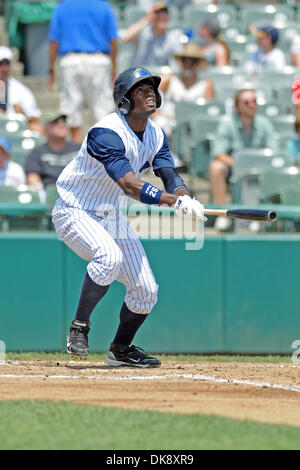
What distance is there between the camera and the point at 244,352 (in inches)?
316

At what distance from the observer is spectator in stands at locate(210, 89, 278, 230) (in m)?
9.52

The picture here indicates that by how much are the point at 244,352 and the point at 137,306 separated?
6.86 feet

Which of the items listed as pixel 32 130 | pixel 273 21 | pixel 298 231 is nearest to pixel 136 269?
pixel 298 231

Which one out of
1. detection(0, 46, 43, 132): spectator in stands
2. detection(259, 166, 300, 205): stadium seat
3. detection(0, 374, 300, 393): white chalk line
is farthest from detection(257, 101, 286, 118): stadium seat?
detection(0, 374, 300, 393): white chalk line

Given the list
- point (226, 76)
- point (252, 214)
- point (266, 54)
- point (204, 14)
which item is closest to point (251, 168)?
point (226, 76)

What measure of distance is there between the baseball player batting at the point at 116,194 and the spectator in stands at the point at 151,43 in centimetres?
576

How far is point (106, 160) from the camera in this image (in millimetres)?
5766

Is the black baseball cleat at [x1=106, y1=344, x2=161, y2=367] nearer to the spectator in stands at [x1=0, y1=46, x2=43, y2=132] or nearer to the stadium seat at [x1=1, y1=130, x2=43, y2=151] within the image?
the stadium seat at [x1=1, y1=130, x2=43, y2=151]

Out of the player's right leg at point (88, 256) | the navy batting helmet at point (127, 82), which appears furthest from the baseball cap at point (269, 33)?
the player's right leg at point (88, 256)

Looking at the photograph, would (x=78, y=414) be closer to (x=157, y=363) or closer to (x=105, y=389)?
(x=105, y=389)

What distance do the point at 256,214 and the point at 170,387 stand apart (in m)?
1.12

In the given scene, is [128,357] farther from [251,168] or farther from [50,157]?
[251,168]

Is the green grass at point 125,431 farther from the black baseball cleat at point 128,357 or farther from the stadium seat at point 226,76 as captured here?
the stadium seat at point 226,76

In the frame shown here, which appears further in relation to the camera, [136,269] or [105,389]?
[136,269]
